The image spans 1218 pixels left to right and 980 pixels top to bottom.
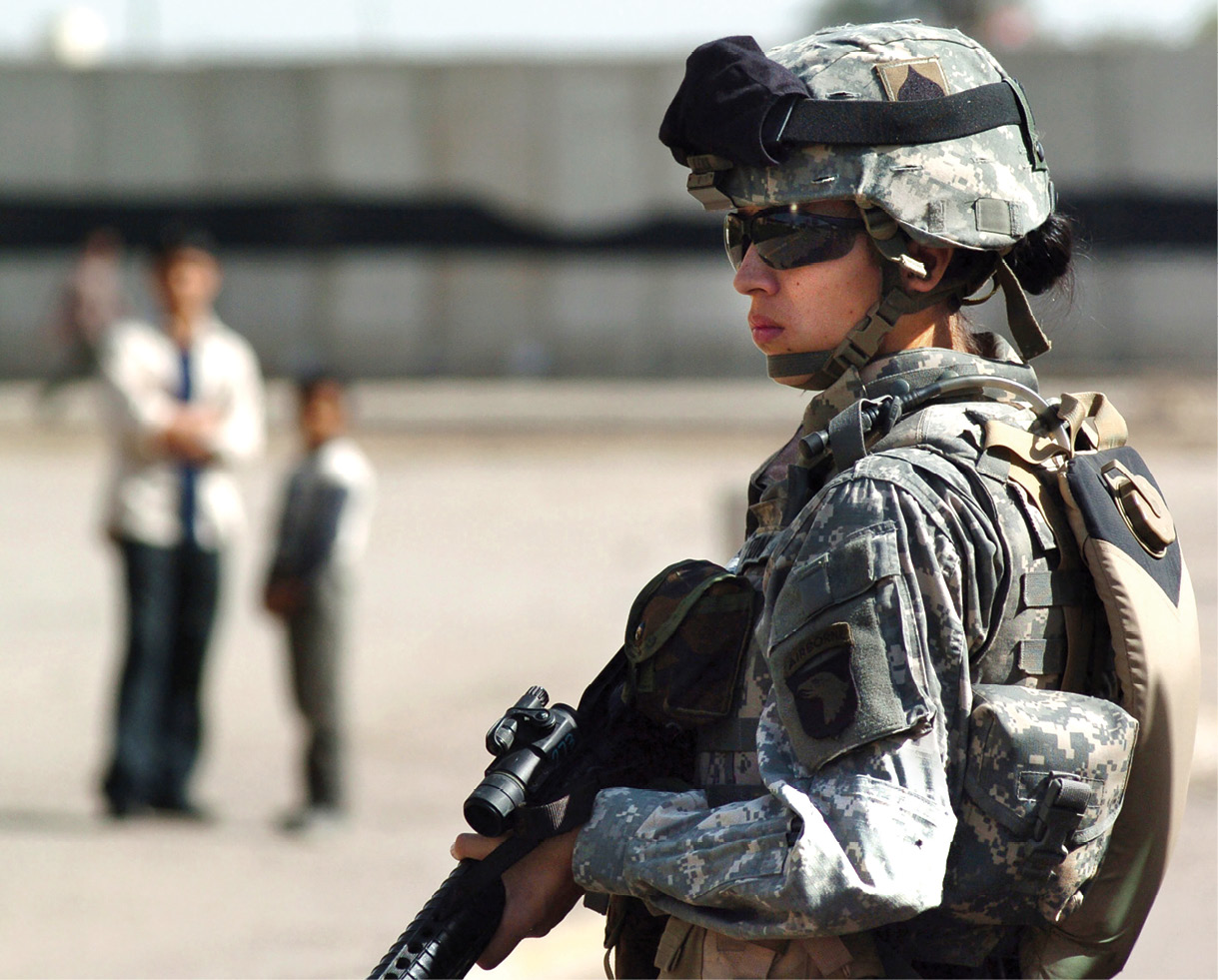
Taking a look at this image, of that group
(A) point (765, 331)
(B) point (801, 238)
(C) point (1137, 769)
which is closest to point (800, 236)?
(B) point (801, 238)

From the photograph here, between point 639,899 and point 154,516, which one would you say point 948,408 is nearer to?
point 639,899

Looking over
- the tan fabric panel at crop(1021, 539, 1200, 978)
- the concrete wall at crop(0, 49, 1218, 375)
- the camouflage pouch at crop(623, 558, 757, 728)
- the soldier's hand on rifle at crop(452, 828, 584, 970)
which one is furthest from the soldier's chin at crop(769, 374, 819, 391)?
the concrete wall at crop(0, 49, 1218, 375)

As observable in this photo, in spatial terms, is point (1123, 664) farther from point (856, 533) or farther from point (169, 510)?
point (169, 510)

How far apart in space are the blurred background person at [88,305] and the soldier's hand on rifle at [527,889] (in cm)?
1911

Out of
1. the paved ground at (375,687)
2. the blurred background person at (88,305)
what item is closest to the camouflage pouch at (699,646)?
the paved ground at (375,687)

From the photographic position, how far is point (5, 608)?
9.58m

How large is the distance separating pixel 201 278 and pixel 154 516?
91 centimetres

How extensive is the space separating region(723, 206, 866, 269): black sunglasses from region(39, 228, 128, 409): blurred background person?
19185mm

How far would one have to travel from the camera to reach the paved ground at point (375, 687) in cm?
470

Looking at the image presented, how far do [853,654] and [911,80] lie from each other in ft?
2.29

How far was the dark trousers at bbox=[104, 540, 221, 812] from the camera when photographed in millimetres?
5848

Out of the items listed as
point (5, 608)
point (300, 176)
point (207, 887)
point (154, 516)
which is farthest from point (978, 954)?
point (300, 176)

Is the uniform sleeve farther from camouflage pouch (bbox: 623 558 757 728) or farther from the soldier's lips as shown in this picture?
the soldier's lips

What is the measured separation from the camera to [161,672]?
5949 mm
